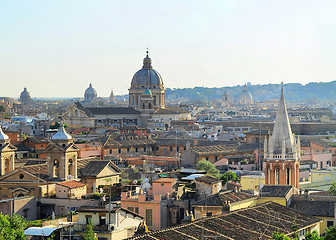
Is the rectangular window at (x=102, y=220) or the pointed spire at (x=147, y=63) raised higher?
the pointed spire at (x=147, y=63)

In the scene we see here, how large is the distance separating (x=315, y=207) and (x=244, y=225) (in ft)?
19.6

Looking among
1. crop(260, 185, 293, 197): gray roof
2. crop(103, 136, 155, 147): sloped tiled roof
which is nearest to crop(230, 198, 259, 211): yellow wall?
crop(260, 185, 293, 197): gray roof

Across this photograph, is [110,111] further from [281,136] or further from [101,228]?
[101,228]

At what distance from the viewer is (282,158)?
37.6 m

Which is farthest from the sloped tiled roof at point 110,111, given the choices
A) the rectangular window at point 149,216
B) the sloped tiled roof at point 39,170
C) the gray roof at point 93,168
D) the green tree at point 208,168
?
the rectangular window at point 149,216

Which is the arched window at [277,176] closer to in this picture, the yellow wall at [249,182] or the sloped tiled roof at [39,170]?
the yellow wall at [249,182]

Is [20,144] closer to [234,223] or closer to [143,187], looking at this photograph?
[143,187]

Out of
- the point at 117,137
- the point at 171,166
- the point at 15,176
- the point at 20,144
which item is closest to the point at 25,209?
the point at 15,176

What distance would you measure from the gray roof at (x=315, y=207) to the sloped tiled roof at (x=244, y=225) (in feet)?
4.55

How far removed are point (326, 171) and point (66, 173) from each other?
13.1m

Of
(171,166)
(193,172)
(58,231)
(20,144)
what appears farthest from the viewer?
(20,144)

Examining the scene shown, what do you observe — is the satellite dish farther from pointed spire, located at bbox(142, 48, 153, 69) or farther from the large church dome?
pointed spire, located at bbox(142, 48, 153, 69)

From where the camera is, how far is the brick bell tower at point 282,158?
37.2 metres

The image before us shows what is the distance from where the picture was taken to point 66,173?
118ft
